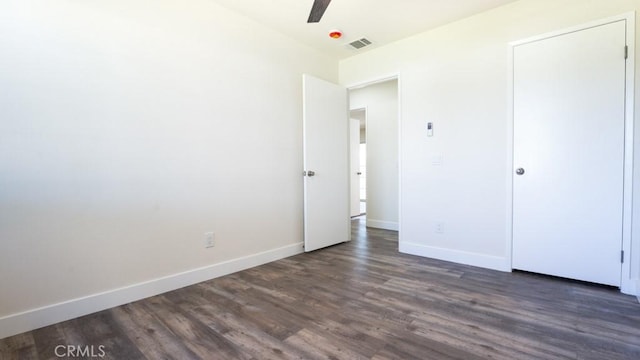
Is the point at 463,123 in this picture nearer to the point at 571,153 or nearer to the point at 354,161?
the point at 571,153

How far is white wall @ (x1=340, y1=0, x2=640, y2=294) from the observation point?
8.78 feet

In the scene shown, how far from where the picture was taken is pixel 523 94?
2.62m

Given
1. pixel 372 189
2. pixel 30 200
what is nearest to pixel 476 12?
pixel 372 189

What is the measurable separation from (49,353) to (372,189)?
4.27 metres

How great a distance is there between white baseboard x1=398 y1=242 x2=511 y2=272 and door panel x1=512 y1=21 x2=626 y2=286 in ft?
0.47

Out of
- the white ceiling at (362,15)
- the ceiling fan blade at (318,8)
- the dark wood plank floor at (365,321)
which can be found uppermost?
the white ceiling at (362,15)

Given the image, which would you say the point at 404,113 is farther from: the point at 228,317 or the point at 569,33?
the point at 228,317

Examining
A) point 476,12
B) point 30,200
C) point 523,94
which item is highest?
point 476,12

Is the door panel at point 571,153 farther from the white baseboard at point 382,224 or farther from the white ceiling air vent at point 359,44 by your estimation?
the white baseboard at point 382,224

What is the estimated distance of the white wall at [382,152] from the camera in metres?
4.78

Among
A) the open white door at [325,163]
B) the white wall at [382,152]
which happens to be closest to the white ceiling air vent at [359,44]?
the open white door at [325,163]

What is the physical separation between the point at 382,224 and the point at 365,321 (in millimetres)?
3168

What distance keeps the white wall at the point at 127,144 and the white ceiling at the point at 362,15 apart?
0.21 meters

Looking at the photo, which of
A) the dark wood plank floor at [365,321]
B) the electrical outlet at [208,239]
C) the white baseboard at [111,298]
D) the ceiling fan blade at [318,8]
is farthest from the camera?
the electrical outlet at [208,239]
